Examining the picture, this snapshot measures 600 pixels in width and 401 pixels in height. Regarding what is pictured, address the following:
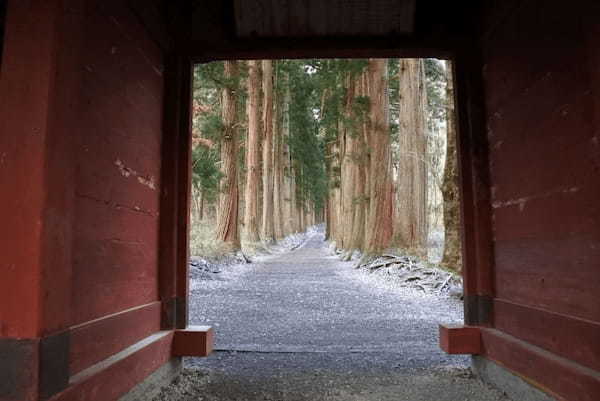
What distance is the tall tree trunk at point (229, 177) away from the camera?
1277 cm

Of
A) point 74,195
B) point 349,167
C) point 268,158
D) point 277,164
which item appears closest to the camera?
point 74,195

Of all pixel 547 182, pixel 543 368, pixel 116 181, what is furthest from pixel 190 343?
pixel 547 182

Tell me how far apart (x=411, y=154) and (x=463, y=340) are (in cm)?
823

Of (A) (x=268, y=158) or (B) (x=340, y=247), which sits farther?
(A) (x=268, y=158)

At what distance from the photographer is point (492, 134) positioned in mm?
2871

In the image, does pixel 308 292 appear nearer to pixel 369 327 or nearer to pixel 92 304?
pixel 369 327

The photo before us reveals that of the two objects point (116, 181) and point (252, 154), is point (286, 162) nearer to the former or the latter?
point (252, 154)

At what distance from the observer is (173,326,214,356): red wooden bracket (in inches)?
116

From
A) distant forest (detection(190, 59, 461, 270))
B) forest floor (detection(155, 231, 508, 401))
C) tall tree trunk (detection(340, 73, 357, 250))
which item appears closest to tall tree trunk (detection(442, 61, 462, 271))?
distant forest (detection(190, 59, 461, 270))

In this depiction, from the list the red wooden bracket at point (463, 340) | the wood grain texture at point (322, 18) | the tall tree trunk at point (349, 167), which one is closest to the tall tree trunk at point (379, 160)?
the tall tree trunk at point (349, 167)

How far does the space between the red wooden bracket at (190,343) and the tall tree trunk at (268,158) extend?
16.4 metres

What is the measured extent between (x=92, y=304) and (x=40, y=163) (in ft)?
2.47

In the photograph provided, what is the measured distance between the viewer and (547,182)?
216 centimetres

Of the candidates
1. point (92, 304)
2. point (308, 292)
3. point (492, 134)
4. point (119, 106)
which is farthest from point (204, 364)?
point (308, 292)
